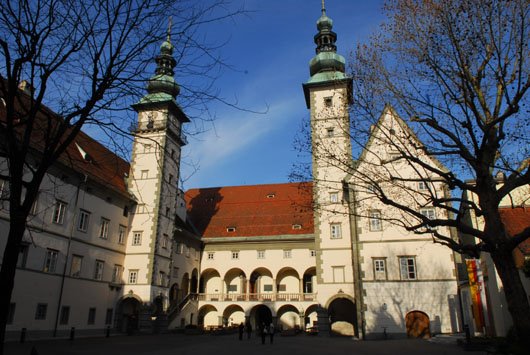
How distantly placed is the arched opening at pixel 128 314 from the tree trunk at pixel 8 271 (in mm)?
26214

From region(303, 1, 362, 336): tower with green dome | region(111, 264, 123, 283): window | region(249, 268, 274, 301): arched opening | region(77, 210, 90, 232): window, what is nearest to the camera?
region(77, 210, 90, 232): window

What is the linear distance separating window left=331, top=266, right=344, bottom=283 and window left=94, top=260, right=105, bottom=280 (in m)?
16.4

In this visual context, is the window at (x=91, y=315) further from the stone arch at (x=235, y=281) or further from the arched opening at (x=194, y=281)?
the stone arch at (x=235, y=281)

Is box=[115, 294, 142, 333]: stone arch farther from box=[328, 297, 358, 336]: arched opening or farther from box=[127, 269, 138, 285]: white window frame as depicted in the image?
box=[328, 297, 358, 336]: arched opening

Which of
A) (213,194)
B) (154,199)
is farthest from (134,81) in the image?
(213,194)

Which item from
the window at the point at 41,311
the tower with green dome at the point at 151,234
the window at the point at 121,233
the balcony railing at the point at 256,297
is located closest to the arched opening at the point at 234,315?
the balcony railing at the point at 256,297

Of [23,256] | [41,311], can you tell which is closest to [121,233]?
[41,311]

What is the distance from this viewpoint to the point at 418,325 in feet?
83.5

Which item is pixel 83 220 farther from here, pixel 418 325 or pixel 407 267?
pixel 418 325

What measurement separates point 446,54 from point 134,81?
9021mm

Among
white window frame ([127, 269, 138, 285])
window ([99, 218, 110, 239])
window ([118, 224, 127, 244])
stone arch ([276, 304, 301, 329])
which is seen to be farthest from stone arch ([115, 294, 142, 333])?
stone arch ([276, 304, 301, 329])

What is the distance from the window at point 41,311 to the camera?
76.1ft

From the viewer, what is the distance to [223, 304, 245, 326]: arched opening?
122 feet

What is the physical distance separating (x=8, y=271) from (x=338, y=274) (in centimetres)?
2621
